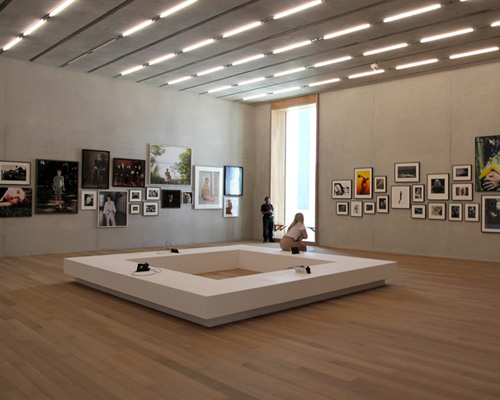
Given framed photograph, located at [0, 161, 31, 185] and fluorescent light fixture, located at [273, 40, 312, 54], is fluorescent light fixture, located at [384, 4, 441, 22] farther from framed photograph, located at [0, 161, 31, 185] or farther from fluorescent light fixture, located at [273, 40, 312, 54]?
framed photograph, located at [0, 161, 31, 185]

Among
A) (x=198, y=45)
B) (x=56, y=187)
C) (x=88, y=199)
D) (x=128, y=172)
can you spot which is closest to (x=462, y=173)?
(x=198, y=45)

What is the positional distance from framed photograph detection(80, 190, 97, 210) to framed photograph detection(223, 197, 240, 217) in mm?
6373

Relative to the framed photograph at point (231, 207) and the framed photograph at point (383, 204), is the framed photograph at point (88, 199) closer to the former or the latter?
the framed photograph at point (231, 207)

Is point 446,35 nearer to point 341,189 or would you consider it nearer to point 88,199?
point 341,189

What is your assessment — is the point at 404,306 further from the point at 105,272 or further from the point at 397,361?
the point at 105,272

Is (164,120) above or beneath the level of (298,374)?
above

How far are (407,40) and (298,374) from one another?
11.2 meters

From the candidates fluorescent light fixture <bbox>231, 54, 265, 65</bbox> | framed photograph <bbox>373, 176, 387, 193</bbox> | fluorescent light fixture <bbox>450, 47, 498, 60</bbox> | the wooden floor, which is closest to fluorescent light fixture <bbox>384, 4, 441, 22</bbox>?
fluorescent light fixture <bbox>450, 47, 498, 60</bbox>

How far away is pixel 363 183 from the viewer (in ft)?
61.3

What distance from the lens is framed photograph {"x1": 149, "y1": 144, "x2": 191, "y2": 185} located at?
1905 cm

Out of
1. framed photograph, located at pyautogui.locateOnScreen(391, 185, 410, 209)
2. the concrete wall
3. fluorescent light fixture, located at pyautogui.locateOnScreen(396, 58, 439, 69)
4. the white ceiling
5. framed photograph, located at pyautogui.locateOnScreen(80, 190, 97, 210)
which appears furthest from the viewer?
framed photograph, located at pyautogui.locateOnScreen(391, 185, 410, 209)

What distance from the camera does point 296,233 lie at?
13031 mm

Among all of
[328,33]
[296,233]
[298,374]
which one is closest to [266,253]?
[296,233]

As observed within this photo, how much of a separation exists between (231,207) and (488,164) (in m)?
11.1
